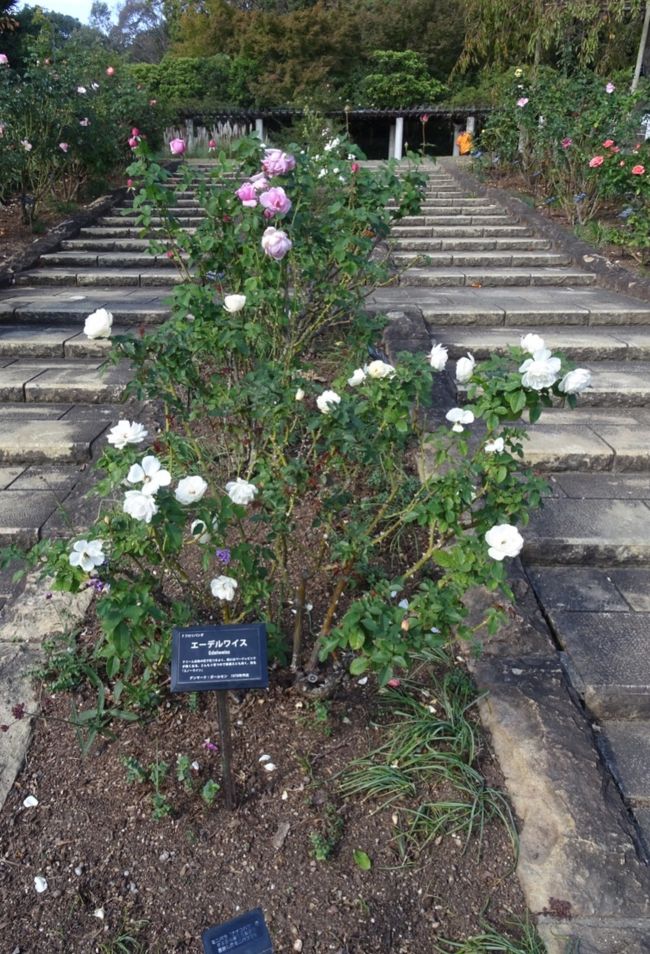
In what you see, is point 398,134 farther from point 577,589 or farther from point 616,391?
point 577,589

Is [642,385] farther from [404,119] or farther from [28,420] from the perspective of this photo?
[404,119]

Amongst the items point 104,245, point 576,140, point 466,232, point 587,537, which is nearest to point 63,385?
point 587,537

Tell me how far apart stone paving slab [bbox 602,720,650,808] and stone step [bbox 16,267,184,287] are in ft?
18.3

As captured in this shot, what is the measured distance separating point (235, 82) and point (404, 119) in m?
4.90

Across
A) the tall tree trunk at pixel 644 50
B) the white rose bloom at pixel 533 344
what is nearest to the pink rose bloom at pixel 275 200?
the white rose bloom at pixel 533 344

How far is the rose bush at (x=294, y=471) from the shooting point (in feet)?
5.25

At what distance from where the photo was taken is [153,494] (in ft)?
4.89

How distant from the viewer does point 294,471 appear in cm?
185

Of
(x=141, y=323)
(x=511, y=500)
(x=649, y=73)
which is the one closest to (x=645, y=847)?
(x=511, y=500)

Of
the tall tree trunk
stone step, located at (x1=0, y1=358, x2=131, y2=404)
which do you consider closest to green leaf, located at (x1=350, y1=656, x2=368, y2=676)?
stone step, located at (x1=0, y1=358, x2=131, y2=404)

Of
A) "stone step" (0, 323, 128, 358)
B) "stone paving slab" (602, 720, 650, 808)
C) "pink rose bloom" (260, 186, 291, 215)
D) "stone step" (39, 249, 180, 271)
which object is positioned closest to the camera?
"stone paving slab" (602, 720, 650, 808)

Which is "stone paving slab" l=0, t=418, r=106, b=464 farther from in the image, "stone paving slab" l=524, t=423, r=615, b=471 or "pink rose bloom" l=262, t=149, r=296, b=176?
"stone paving slab" l=524, t=423, r=615, b=471

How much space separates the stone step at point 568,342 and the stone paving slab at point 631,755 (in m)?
2.74

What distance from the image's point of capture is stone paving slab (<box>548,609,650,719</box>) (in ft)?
6.99
